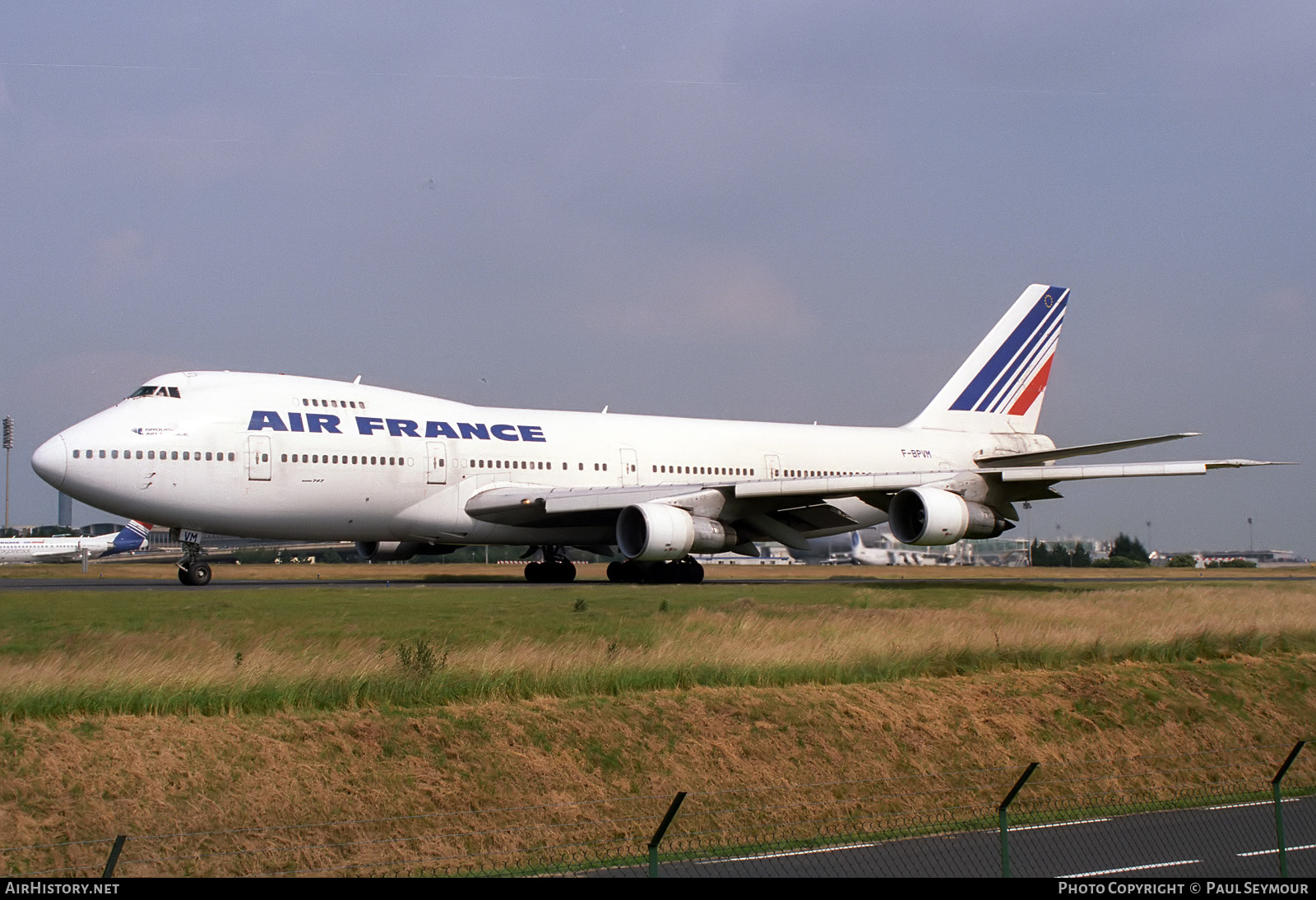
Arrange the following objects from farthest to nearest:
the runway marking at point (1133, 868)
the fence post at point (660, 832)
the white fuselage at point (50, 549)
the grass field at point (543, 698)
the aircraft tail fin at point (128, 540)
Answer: the aircraft tail fin at point (128, 540), the white fuselage at point (50, 549), the grass field at point (543, 698), the runway marking at point (1133, 868), the fence post at point (660, 832)

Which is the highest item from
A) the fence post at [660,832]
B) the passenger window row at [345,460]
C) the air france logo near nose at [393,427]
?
the air france logo near nose at [393,427]

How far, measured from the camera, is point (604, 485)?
119 feet

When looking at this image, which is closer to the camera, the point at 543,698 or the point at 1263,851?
the point at 1263,851

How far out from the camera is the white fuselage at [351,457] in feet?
94.5

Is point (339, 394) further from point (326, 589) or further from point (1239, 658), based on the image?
point (1239, 658)

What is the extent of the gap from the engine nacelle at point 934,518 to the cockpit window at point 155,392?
1828 cm

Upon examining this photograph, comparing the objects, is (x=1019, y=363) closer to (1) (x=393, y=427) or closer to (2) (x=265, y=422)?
(1) (x=393, y=427)

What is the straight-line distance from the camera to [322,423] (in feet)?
103

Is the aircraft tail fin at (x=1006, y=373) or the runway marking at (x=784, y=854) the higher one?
the aircraft tail fin at (x=1006, y=373)

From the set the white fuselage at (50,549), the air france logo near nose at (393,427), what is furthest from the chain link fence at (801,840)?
the white fuselage at (50,549)

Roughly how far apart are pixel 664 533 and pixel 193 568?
11.3 metres

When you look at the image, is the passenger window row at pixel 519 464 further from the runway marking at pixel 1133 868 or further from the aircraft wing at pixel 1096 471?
the runway marking at pixel 1133 868

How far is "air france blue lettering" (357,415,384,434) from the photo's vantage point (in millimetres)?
31922

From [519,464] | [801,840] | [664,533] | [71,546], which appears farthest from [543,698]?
[71,546]
